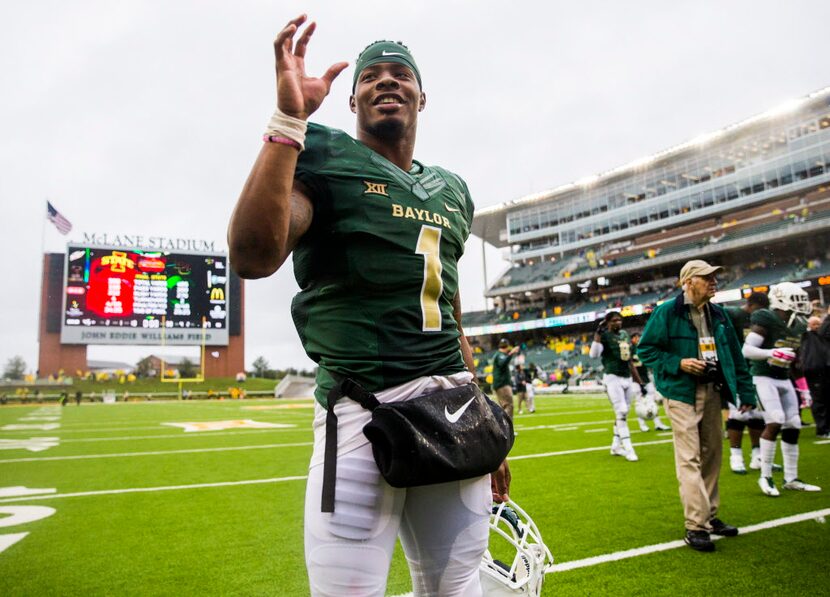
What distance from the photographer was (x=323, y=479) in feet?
4.63

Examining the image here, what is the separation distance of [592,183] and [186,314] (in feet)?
127

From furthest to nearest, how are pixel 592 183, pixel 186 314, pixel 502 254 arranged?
pixel 502 254 < pixel 592 183 < pixel 186 314

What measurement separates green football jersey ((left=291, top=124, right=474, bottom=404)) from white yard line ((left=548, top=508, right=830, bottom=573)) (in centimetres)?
264

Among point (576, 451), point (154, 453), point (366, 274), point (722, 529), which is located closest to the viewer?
point (366, 274)

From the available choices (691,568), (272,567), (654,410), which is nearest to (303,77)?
(272,567)

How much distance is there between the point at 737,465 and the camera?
6590 millimetres

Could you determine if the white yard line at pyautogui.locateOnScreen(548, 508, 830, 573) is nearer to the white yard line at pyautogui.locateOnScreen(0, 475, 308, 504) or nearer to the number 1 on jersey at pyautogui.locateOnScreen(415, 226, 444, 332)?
the number 1 on jersey at pyautogui.locateOnScreen(415, 226, 444, 332)

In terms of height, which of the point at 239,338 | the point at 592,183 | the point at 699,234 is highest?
the point at 592,183

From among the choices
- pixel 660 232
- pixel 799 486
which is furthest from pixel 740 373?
pixel 660 232

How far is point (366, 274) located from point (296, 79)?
50 centimetres

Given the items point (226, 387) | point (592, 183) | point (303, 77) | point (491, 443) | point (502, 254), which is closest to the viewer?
point (303, 77)

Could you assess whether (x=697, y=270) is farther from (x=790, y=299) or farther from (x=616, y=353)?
(x=616, y=353)

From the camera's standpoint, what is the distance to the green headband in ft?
5.79

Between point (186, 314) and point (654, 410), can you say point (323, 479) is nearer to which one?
point (654, 410)
